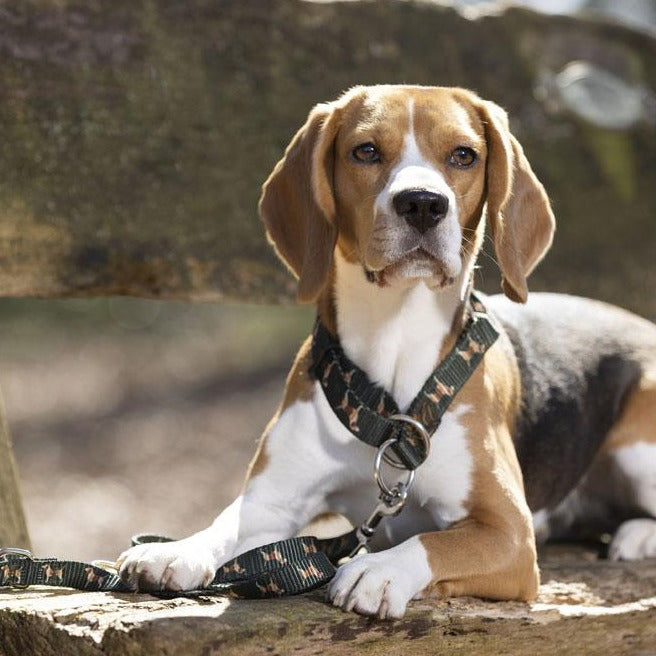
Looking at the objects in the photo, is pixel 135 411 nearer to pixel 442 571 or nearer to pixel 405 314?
pixel 405 314

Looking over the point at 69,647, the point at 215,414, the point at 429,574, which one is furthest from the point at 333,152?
the point at 215,414

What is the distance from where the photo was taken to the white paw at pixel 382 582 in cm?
286

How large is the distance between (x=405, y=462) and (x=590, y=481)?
50.6 inches

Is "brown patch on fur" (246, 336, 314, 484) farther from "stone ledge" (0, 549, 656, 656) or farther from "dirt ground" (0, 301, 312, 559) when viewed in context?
"dirt ground" (0, 301, 312, 559)

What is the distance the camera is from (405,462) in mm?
3287

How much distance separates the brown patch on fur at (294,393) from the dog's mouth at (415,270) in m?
0.42

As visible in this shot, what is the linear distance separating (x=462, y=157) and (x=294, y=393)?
843 mm

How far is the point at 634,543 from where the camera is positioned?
4039mm

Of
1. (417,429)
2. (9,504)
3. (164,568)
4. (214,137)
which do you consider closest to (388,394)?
(417,429)

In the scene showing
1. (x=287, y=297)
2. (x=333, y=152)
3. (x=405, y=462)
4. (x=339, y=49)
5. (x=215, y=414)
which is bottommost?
(x=215, y=414)

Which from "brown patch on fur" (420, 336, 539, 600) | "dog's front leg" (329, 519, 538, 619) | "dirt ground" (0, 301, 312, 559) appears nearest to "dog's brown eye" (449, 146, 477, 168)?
"brown patch on fur" (420, 336, 539, 600)

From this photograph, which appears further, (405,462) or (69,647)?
(405,462)

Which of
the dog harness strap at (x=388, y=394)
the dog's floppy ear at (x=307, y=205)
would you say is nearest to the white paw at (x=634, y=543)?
the dog harness strap at (x=388, y=394)

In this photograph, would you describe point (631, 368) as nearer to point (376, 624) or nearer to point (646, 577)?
point (646, 577)
